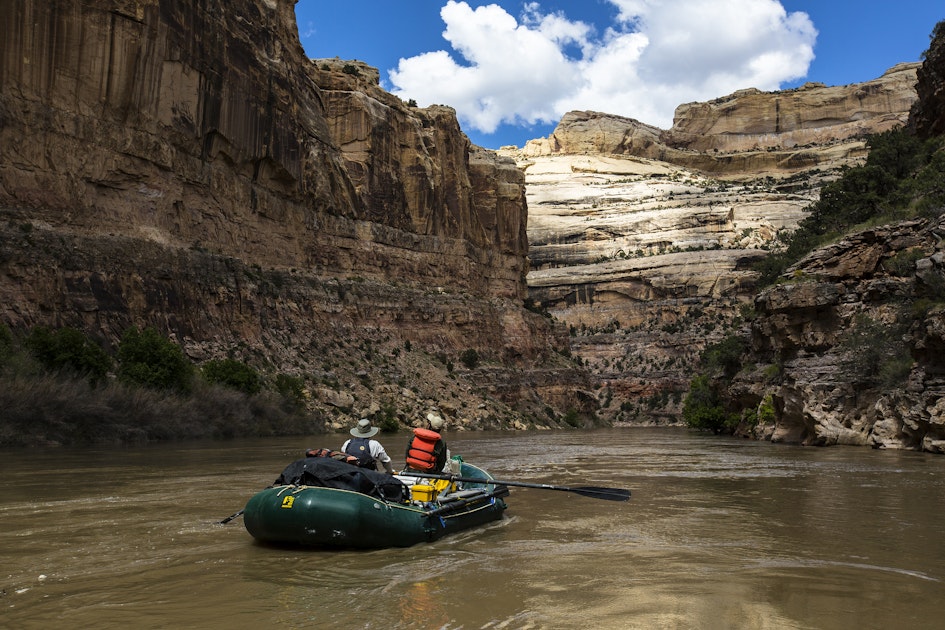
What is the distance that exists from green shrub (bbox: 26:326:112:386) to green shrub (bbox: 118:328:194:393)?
133 centimetres

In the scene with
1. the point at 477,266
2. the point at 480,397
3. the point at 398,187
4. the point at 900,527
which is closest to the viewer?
the point at 900,527

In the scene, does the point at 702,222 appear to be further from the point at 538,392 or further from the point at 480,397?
the point at 480,397

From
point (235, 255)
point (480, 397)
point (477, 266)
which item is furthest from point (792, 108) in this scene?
point (235, 255)

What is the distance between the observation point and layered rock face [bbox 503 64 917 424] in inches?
4052

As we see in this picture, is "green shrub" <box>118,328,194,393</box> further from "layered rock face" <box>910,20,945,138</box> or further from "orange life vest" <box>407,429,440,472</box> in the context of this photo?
"layered rock face" <box>910,20,945,138</box>

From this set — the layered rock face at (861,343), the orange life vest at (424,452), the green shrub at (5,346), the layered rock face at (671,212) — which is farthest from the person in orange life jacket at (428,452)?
the layered rock face at (671,212)

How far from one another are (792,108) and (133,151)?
529 ft

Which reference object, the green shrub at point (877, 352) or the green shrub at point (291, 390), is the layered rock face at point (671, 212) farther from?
the green shrub at point (291, 390)

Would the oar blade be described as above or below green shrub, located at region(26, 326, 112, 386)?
below

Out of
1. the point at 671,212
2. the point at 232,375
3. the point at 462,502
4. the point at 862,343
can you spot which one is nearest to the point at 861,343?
the point at 862,343

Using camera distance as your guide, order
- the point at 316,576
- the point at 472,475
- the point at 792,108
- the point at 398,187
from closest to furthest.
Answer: the point at 316,576 < the point at 472,475 < the point at 398,187 < the point at 792,108

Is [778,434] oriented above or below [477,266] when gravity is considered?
below

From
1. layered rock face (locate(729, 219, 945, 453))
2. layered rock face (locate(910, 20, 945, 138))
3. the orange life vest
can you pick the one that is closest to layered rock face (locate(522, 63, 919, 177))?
layered rock face (locate(910, 20, 945, 138))

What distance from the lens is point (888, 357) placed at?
2762 cm
